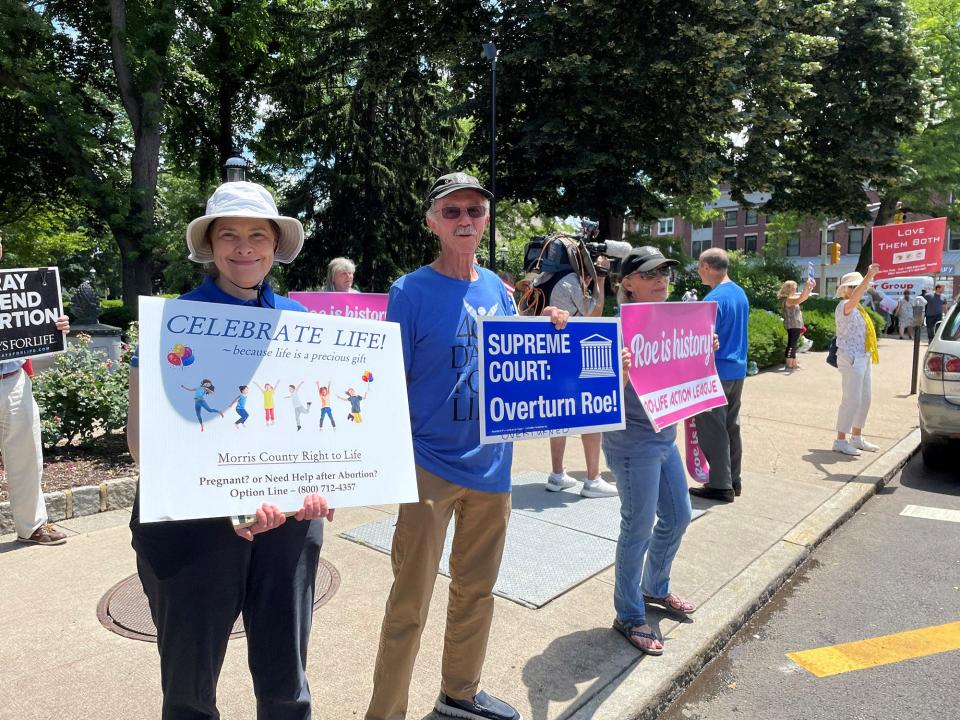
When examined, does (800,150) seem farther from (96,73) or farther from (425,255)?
(96,73)

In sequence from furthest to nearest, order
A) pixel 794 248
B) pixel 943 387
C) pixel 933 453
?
pixel 794 248 < pixel 933 453 < pixel 943 387

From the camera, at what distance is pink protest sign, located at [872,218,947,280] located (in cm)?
1009

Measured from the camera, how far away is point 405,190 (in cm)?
2494

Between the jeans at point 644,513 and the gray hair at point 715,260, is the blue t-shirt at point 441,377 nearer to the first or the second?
the jeans at point 644,513

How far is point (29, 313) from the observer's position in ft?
14.7

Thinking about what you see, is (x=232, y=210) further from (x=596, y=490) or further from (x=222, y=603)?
(x=596, y=490)

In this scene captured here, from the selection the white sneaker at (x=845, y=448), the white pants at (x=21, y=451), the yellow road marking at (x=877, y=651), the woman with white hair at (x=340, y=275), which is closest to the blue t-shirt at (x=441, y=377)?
the yellow road marking at (x=877, y=651)

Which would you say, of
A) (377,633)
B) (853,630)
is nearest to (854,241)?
(853,630)

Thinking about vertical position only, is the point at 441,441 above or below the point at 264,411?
below

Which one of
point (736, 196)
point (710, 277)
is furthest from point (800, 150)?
point (710, 277)

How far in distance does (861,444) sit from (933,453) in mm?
674

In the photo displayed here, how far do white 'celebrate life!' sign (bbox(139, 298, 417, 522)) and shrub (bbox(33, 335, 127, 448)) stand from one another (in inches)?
179

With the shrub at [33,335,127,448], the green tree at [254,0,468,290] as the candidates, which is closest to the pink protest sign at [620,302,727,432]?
the shrub at [33,335,127,448]

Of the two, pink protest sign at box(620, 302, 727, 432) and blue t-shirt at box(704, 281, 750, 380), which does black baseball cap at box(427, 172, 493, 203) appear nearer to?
pink protest sign at box(620, 302, 727, 432)
